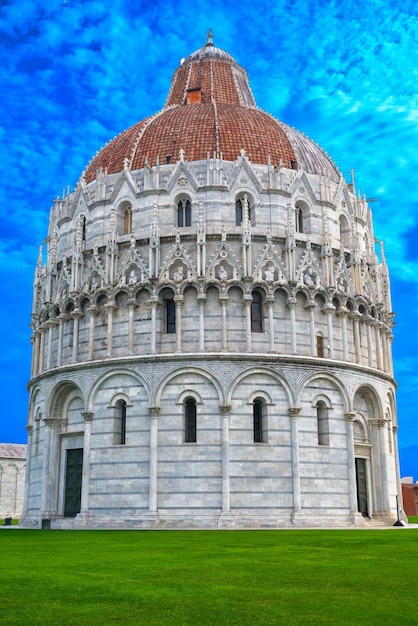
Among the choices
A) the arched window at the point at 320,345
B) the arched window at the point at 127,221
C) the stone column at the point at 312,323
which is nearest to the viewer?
the stone column at the point at 312,323

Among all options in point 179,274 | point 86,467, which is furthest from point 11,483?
point 179,274

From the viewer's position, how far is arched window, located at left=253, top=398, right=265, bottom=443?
38.4m

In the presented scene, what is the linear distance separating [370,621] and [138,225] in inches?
1390

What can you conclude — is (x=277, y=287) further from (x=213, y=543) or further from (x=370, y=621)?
(x=370, y=621)

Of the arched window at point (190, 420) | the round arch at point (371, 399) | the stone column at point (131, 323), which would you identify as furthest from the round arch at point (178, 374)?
the round arch at point (371, 399)

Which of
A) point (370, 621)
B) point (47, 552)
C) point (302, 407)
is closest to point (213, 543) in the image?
point (47, 552)

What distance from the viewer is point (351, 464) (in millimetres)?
39781

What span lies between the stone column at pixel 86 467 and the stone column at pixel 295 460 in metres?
11.1

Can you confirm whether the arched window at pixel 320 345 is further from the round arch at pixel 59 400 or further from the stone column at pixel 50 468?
the stone column at pixel 50 468

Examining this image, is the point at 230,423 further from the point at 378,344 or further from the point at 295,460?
the point at 378,344

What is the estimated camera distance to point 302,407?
3891cm

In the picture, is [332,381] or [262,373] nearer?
[262,373]

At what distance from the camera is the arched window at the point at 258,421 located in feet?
126

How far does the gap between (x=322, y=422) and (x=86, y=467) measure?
1335cm
